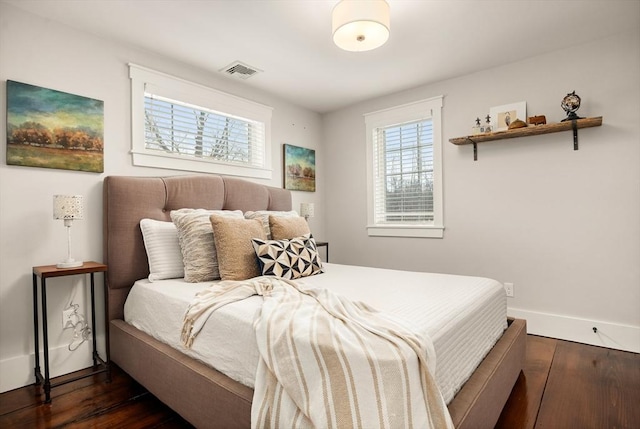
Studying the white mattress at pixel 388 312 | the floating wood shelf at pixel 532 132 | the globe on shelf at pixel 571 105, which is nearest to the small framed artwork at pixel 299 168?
the floating wood shelf at pixel 532 132

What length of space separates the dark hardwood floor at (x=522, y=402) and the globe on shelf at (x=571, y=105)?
1813mm

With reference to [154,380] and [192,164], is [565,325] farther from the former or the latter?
[192,164]

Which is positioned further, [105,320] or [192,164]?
[192,164]

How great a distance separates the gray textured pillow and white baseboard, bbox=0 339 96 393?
99 cm

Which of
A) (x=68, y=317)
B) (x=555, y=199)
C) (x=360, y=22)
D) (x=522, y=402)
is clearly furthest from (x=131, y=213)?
(x=555, y=199)

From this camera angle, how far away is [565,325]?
282 cm

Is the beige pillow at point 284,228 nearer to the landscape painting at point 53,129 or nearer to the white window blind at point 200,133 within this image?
the white window blind at point 200,133

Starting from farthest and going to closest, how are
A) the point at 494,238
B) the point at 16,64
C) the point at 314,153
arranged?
1. the point at 314,153
2. the point at 494,238
3. the point at 16,64

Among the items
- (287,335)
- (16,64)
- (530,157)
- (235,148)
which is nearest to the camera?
(287,335)

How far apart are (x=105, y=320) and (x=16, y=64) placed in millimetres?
1744

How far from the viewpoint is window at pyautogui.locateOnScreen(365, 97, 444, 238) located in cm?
352

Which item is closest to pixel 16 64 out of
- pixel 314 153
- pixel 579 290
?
pixel 314 153

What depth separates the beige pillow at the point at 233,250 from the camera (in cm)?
205

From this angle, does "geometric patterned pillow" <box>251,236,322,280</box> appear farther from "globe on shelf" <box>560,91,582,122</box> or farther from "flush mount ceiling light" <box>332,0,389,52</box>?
"globe on shelf" <box>560,91,582,122</box>
